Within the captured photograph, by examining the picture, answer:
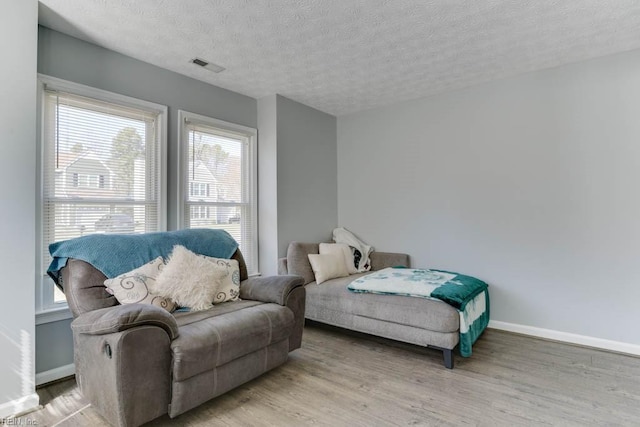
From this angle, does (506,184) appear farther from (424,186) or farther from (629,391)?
(629,391)

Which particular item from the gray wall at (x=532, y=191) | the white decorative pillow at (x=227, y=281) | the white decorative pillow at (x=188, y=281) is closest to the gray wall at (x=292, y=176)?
the gray wall at (x=532, y=191)

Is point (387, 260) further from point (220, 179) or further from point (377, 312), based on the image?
point (220, 179)

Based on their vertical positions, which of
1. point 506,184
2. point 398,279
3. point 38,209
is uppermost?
point 506,184

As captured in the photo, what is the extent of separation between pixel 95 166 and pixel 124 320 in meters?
1.54

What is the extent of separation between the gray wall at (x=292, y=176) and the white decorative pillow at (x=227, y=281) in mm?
1037

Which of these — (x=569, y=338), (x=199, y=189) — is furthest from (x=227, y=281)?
(x=569, y=338)

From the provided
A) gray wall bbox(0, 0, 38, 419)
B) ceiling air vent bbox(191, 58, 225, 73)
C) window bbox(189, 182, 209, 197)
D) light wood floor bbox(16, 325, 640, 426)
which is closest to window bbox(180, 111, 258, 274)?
window bbox(189, 182, 209, 197)

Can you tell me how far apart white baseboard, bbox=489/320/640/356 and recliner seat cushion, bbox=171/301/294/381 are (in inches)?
88.6

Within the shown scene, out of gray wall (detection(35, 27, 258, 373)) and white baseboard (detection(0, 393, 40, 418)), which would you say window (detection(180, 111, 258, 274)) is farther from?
white baseboard (detection(0, 393, 40, 418))

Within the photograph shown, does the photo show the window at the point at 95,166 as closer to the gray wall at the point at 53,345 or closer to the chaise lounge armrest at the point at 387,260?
the gray wall at the point at 53,345

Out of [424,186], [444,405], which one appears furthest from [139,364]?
[424,186]

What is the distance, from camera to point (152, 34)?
2.54 metres

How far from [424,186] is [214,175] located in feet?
7.74

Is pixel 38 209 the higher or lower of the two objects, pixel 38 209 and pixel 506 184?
the lower
